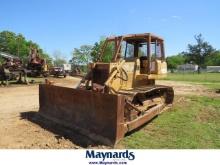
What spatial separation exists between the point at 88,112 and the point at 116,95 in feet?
4.18

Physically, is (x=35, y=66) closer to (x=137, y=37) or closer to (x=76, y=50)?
(x=137, y=37)

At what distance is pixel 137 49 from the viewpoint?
1020cm

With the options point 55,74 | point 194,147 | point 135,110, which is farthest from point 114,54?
point 55,74

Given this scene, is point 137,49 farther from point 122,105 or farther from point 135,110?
point 122,105

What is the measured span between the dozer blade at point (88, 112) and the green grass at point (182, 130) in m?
0.46

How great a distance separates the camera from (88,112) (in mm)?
8328

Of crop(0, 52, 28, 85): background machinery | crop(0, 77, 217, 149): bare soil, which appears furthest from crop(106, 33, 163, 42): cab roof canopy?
crop(0, 52, 28, 85): background machinery

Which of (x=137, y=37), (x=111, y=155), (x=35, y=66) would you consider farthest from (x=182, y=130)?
(x=35, y=66)

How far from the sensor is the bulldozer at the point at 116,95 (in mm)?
7578

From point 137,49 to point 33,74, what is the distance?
65.3ft

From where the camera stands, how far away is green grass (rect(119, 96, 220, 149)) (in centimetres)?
764

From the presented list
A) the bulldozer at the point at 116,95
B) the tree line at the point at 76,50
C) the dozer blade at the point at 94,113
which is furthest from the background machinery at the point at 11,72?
the tree line at the point at 76,50

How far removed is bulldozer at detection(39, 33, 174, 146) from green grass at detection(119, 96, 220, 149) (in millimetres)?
278

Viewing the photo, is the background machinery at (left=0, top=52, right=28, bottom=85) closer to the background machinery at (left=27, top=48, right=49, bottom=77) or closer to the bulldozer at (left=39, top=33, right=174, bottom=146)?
the background machinery at (left=27, top=48, right=49, bottom=77)
